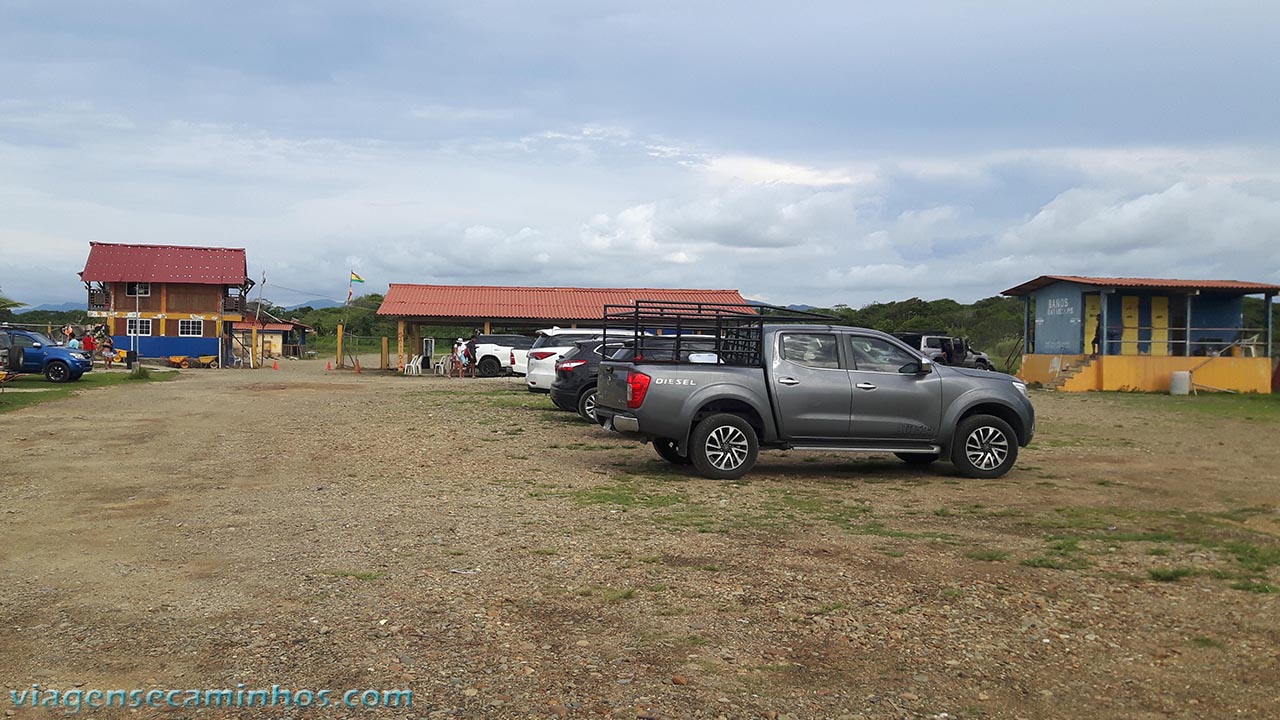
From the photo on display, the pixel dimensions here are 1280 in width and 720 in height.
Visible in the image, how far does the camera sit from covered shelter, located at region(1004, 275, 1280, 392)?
29.6 metres

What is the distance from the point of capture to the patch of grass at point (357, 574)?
252 inches

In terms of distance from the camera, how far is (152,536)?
7719 millimetres

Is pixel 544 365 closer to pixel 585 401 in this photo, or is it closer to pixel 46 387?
pixel 585 401

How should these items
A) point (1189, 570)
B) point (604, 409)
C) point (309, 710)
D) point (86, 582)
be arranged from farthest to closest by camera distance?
point (604, 409) → point (1189, 570) → point (86, 582) → point (309, 710)

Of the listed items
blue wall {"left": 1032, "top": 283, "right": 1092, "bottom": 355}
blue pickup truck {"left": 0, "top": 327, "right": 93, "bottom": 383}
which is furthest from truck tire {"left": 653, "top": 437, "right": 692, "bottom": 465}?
blue pickup truck {"left": 0, "top": 327, "right": 93, "bottom": 383}

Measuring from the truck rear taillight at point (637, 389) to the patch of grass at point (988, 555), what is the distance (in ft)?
14.9

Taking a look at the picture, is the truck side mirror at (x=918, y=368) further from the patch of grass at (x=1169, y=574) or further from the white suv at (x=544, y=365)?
the white suv at (x=544, y=365)

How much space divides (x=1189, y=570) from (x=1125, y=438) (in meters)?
10.2

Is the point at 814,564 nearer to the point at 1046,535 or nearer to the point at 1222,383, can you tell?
the point at 1046,535

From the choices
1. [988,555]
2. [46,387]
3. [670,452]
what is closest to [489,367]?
[46,387]

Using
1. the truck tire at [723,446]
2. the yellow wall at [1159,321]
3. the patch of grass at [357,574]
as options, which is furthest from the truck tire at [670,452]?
the yellow wall at [1159,321]

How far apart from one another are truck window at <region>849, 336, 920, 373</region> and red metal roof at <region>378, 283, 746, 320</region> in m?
32.9

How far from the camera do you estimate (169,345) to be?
2109 inches

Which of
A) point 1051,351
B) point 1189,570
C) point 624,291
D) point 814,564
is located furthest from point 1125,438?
point 624,291
